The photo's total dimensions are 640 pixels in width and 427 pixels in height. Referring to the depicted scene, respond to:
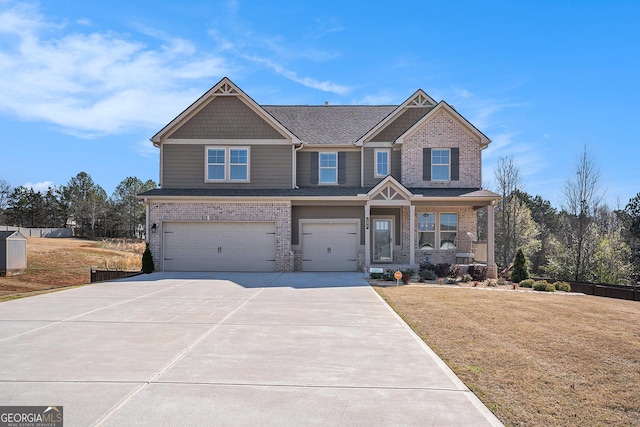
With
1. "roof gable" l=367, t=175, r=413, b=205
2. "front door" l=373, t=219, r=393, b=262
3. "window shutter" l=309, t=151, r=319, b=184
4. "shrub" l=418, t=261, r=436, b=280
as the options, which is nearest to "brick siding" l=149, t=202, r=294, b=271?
"window shutter" l=309, t=151, r=319, b=184

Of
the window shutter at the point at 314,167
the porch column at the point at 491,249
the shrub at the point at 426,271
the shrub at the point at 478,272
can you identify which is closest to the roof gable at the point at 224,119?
the window shutter at the point at 314,167

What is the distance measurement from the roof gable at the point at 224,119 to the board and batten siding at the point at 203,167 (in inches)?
23.5

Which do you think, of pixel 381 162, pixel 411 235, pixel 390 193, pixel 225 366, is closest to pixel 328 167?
pixel 381 162

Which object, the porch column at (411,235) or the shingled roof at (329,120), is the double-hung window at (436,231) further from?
the shingled roof at (329,120)

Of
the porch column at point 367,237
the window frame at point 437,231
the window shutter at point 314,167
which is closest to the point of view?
the porch column at point 367,237

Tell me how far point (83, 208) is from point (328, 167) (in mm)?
50125

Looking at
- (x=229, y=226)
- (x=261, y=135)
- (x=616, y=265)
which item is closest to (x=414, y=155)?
(x=261, y=135)

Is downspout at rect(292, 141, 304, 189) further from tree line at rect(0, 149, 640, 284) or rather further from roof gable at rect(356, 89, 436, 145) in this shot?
tree line at rect(0, 149, 640, 284)

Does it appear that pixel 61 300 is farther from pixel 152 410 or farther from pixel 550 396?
pixel 550 396

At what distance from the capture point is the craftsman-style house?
19875 mm

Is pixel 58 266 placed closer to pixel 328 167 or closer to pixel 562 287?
pixel 328 167

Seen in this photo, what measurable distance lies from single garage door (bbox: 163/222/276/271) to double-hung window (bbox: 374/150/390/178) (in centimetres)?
590

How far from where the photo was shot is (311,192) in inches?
798

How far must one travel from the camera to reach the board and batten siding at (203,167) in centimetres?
2081
